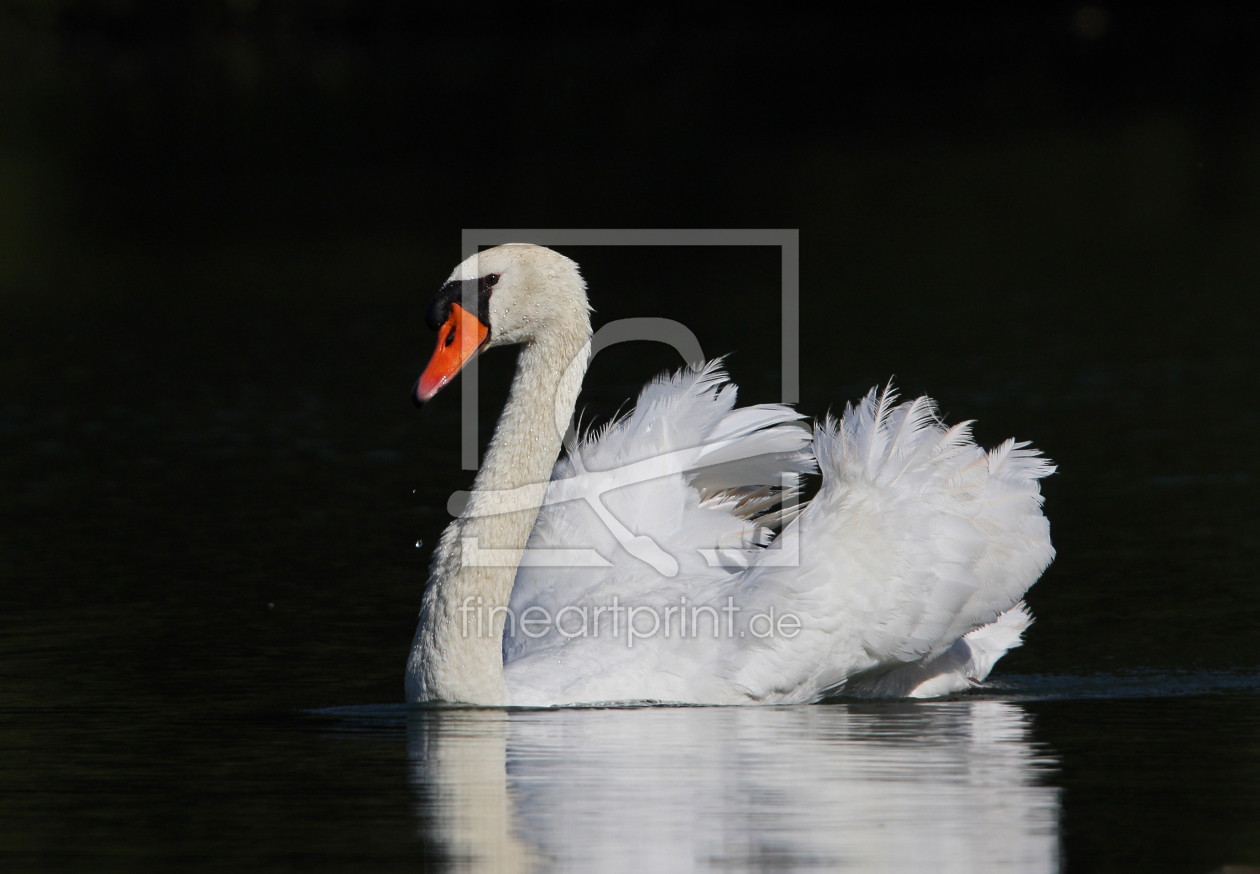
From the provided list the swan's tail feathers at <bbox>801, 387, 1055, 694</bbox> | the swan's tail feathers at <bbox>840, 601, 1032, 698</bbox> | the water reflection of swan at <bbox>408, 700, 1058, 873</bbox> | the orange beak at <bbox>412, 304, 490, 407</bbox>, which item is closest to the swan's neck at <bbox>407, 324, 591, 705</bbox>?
the water reflection of swan at <bbox>408, 700, 1058, 873</bbox>

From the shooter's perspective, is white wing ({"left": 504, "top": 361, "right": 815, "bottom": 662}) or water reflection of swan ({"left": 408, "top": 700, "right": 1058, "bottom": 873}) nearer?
water reflection of swan ({"left": 408, "top": 700, "right": 1058, "bottom": 873})

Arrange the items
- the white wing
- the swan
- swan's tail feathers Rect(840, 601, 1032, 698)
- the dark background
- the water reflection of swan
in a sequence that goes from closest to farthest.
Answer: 1. the water reflection of swan
2. the dark background
3. the swan
4. swan's tail feathers Rect(840, 601, 1032, 698)
5. the white wing

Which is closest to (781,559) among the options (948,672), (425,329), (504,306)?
(948,672)

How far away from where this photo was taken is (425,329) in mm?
19594

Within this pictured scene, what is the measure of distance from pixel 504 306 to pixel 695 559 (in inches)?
62.4

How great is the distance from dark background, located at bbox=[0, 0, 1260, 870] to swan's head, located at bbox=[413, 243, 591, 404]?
1620mm

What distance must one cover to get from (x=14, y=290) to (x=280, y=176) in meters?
10.3

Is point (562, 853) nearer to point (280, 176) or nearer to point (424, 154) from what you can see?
point (280, 176)

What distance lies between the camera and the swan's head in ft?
28.8

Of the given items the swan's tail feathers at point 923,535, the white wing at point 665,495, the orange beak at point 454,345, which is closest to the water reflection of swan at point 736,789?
the swan's tail feathers at point 923,535

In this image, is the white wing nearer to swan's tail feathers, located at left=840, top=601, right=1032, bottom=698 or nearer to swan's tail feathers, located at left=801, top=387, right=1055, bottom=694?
swan's tail feathers, located at left=801, top=387, right=1055, bottom=694

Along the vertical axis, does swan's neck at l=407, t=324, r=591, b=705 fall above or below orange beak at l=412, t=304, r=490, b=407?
below

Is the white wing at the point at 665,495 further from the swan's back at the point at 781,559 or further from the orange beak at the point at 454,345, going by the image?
the orange beak at the point at 454,345

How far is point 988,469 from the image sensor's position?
9.46m
